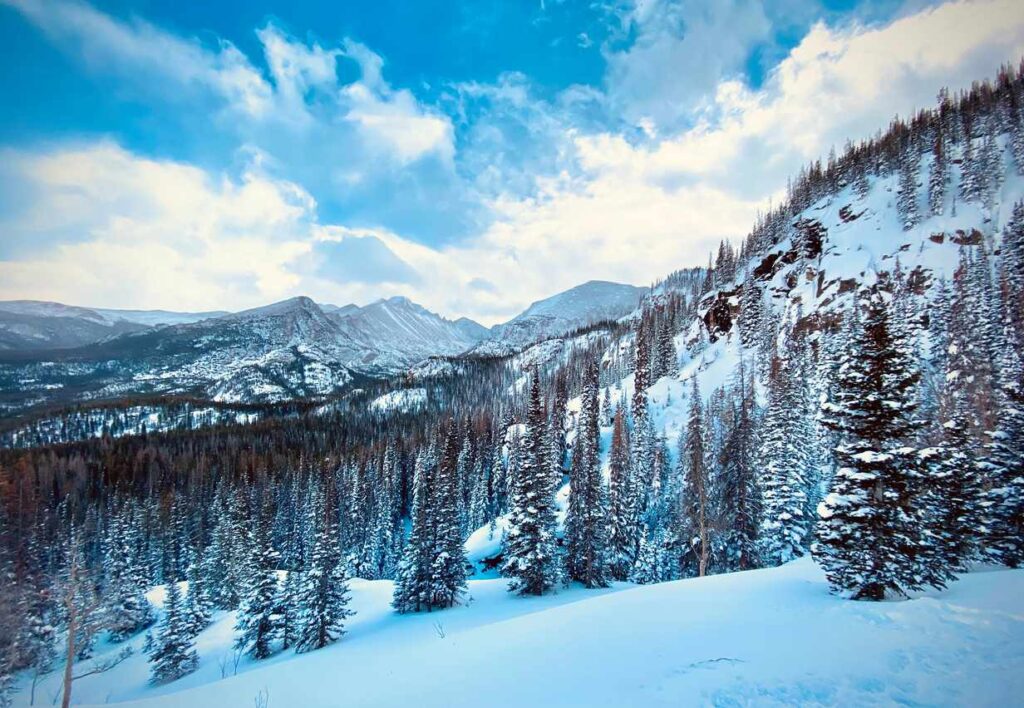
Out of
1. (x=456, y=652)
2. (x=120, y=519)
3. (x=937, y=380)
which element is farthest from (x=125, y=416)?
(x=937, y=380)

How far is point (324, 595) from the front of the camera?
92.2 ft

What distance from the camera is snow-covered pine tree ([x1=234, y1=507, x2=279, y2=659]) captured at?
31.2 metres

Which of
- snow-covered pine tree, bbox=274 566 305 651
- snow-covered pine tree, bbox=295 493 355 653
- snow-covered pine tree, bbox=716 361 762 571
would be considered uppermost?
snow-covered pine tree, bbox=716 361 762 571

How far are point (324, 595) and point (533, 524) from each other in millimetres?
14669

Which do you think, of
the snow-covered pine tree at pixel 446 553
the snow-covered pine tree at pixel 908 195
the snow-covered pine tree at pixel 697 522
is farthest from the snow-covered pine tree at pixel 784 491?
the snow-covered pine tree at pixel 908 195

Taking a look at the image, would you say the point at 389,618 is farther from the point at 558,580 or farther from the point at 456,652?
the point at 456,652

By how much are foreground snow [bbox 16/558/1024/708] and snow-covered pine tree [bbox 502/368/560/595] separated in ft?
34.4

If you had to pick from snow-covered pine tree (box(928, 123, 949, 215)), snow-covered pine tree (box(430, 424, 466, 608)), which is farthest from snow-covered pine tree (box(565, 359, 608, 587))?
snow-covered pine tree (box(928, 123, 949, 215))

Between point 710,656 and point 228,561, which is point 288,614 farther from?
point 710,656

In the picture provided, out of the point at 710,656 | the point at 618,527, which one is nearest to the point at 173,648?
the point at 618,527

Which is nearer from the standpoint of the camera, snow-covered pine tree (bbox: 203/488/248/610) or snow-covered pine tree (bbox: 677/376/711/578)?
snow-covered pine tree (bbox: 677/376/711/578)

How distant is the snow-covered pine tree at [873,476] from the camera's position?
12891mm

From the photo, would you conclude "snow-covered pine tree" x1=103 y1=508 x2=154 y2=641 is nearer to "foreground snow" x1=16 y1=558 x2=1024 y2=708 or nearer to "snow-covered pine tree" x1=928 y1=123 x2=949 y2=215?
"foreground snow" x1=16 y1=558 x2=1024 y2=708

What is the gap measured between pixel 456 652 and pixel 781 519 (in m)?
27.9
